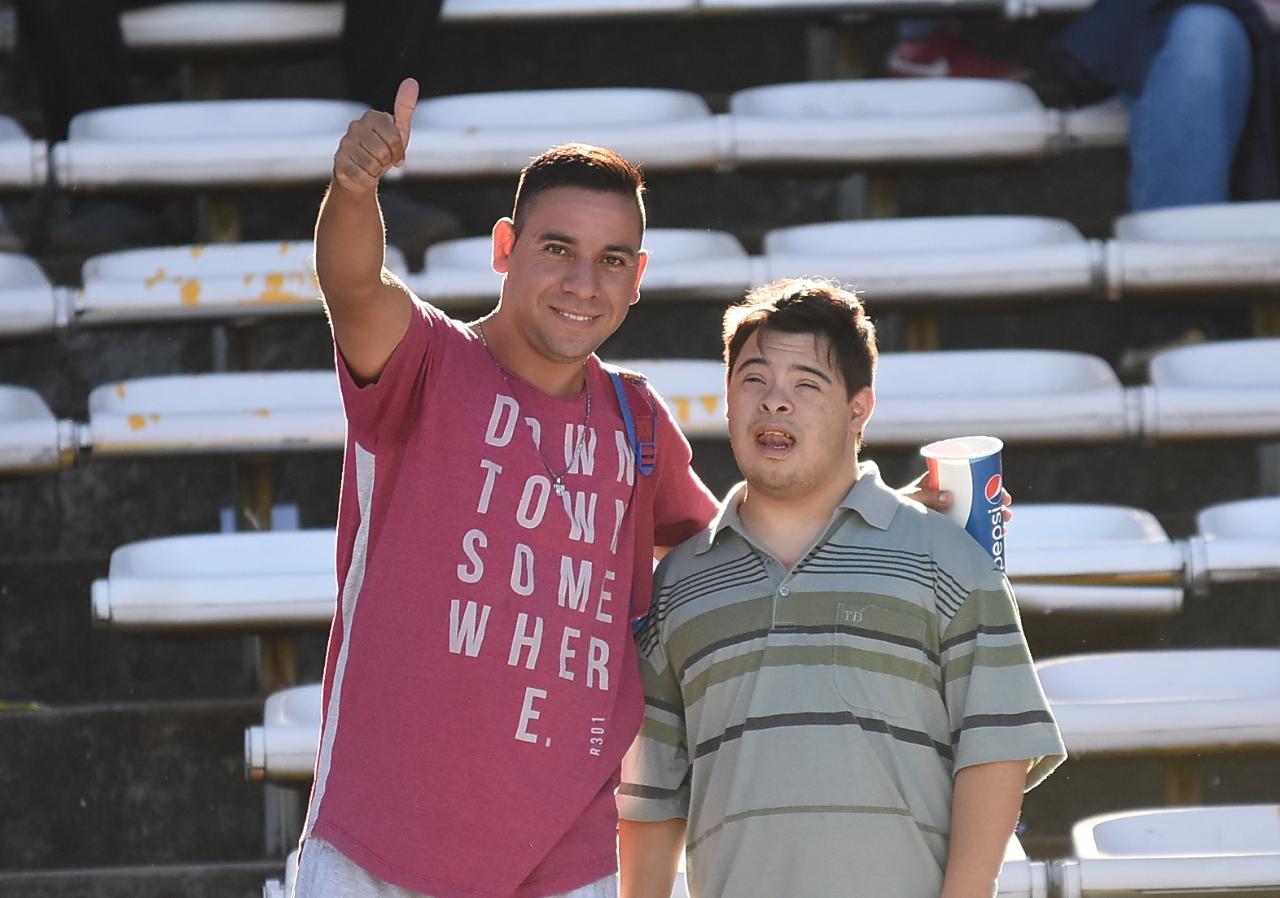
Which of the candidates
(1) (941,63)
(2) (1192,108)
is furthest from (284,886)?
(1) (941,63)

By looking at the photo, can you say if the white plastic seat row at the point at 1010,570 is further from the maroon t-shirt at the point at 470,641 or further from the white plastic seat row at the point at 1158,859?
the maroon t-shirt at the point at 470,641

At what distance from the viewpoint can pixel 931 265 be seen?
343 cm

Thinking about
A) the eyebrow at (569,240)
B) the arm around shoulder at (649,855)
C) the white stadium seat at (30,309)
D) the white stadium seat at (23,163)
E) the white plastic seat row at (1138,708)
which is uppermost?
the white stadium seat at (23,163)


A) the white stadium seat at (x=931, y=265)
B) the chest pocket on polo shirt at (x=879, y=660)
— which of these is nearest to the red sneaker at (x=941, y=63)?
the white stadium seat at (x=931, y=265)

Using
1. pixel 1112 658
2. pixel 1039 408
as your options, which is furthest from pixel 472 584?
pixel 1039 408

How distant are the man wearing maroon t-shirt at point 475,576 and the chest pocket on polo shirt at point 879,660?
0.71 ft

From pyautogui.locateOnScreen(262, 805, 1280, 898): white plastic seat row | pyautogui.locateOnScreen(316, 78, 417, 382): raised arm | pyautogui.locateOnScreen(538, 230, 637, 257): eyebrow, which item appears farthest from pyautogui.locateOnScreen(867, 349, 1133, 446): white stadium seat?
pyautogui.locateOnScreen(316, 78, 417, 382): raised arm

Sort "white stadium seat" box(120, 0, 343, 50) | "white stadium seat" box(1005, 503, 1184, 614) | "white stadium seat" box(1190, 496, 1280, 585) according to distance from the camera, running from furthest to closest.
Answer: "white stadium seat" box(120, 0, 343, 50) < "white stadium seat" box(1190, 496, 1280, 585) < "white stadium seat" box(1005, 503, 1184, 614)

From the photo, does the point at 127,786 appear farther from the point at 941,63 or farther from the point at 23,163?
the point at 941,63

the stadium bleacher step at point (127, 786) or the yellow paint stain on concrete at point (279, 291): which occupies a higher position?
the yellow paint stain on concrete at point (279, 291)

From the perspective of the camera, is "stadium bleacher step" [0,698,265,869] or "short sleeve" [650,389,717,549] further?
"stadium bleacher step" [0,698,265,869]

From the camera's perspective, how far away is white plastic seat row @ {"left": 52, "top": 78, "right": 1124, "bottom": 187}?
3.57 metres

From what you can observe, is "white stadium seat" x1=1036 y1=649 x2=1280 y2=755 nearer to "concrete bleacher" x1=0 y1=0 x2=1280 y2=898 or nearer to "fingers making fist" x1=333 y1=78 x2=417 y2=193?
"concrete bleacher" x1=0 y1=0 x2=1280 y2=898

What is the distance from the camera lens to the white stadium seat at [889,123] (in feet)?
12.0
